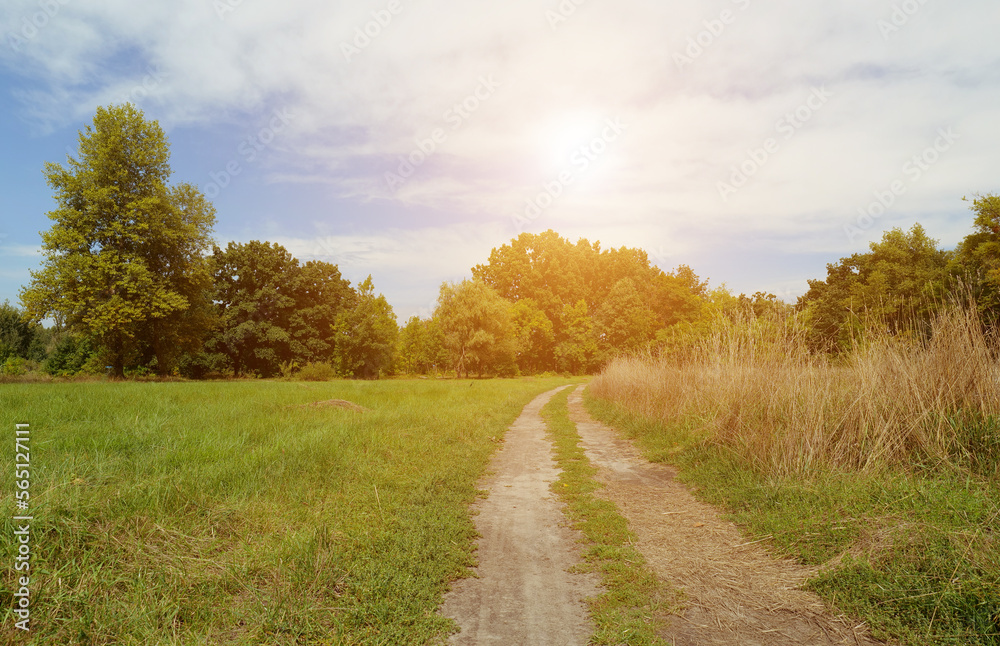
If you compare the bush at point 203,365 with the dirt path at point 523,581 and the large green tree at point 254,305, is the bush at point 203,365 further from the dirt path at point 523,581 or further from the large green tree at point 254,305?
the dirt path at point 523,581

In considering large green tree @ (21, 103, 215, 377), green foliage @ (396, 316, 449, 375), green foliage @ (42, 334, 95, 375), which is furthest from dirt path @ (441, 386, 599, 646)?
green foliage @ (42, 334, 95, 375)

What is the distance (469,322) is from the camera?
136 feet

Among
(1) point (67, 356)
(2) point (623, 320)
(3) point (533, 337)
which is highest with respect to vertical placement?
(2) point (623, 320)

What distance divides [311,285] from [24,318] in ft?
81.4

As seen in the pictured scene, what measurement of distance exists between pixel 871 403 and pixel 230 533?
8502 mm

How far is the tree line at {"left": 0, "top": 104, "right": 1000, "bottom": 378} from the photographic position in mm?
21906

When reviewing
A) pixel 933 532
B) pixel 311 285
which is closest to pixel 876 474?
pixel 933 532

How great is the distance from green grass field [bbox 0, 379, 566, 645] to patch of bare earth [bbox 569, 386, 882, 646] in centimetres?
198

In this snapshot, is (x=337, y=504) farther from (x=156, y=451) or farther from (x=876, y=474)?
(x=876, y=474)

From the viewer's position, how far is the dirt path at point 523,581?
3.24 meters

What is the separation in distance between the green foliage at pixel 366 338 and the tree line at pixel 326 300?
0.15m

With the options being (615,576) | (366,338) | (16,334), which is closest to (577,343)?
(366,338)

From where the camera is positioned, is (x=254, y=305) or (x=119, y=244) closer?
(x=119, y=244)

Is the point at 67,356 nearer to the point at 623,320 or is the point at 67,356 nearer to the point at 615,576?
the point at 615,576
